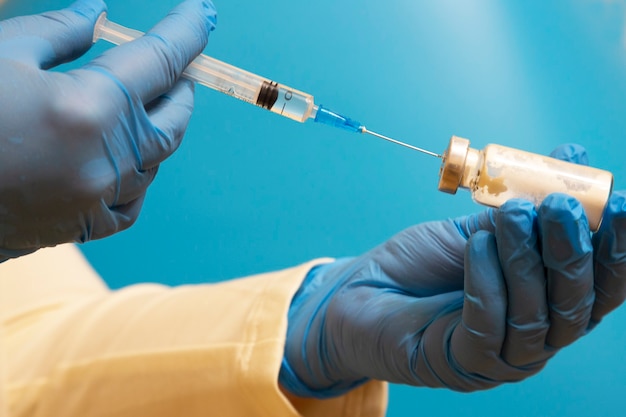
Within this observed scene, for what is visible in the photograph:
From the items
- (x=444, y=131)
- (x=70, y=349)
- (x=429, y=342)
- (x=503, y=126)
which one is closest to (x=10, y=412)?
(x=70, y=349)

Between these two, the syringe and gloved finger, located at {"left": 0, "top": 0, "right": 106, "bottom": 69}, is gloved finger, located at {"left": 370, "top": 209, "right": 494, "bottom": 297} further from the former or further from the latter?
gloved finger, located at {"left": 0, "top": 0, "right": 106, "bottom": 69}

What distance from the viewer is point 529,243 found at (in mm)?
667

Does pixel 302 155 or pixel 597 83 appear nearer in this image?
pixel 597 83

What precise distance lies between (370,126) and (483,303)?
87cm

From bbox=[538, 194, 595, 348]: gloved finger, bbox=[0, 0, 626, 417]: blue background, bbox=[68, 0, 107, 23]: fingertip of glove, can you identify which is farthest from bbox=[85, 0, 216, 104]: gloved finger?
bbox=[0, 0, 626, 417]: blue background

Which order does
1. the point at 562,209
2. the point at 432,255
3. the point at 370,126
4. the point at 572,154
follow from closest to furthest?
1. the point at 562,209
2. the point at 572,154
3. the point at 432,255
4. the point at 370,126

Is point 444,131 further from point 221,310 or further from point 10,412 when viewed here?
point 10,412

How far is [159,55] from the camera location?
742 mm

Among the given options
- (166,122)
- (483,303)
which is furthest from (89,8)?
(483,303)

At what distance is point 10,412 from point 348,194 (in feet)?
2.90

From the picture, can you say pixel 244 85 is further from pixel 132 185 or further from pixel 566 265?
pixel 566 265

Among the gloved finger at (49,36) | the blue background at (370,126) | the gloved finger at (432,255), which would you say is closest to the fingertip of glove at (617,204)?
the gloved finger at (432,255)

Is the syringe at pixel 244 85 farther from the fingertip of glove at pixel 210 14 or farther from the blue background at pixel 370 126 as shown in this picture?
the blue background at pixel 370 126

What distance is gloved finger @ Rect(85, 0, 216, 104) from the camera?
0.71 meters
